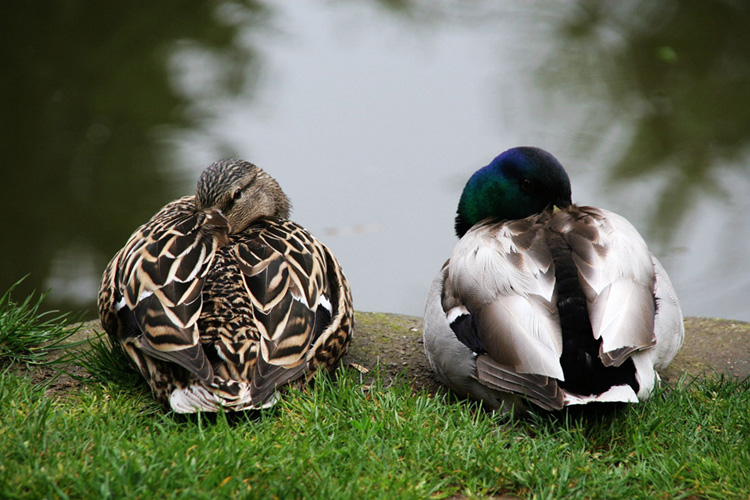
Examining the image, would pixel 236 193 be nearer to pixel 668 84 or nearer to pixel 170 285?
pixel 170 285

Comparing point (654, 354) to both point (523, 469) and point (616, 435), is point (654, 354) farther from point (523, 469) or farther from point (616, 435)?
point (523, 469)

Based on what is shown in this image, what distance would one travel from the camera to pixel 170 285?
3.47 meters

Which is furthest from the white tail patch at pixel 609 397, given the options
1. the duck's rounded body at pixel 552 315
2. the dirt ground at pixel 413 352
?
the dirt ground at pixel 413 352

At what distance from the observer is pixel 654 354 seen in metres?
3.61

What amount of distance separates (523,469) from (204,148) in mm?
5412

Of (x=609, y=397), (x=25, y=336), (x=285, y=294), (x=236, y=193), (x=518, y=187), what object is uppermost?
(x=518, y=187)

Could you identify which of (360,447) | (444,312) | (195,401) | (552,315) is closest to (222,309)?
(195,401)

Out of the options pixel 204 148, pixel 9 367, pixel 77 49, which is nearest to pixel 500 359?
pixel 9 367

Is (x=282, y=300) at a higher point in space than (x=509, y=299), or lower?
lower

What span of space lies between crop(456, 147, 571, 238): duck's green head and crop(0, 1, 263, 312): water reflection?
327 cm

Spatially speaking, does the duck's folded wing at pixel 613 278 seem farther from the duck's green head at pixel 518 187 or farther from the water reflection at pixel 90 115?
the water reflection at pixel 90 115

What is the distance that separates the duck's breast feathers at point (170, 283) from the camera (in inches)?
129

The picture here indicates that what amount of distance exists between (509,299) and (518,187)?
3.62 feet

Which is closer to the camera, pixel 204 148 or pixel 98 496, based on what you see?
pixel 98 496
